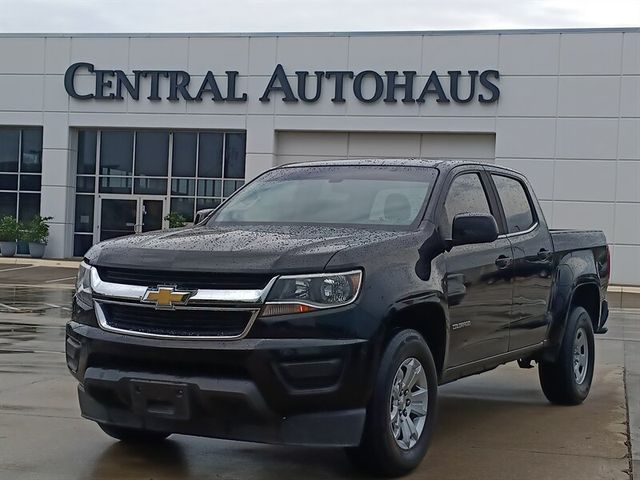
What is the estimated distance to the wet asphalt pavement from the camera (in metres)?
5.78

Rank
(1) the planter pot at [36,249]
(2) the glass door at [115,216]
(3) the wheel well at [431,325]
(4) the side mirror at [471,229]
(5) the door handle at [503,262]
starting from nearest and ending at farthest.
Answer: (3) the wheel well at [431,325] → (4) the side mirror at [471,229] → (5) the door handle at [503,262] → (1) the planter pot at [36,249] → (2) the glass door at [115,216]

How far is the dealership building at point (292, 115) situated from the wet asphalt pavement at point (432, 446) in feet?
64.9

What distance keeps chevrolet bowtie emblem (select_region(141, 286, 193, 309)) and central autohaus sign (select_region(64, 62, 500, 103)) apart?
25141mm

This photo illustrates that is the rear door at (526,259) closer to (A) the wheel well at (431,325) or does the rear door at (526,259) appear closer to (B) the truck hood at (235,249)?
(A) the wheel well at (431,325)

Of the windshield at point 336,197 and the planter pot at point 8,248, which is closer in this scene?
the windshield at point 336,197

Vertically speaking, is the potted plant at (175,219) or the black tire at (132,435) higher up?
the potted plant at (175,219)

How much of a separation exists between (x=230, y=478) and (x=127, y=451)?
37.4 inches

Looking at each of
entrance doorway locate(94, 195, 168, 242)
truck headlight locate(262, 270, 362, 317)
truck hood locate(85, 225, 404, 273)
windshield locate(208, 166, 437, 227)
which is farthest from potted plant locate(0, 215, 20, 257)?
truck headlight locate(262, 270, 362, 317)

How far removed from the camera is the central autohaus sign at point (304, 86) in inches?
1159

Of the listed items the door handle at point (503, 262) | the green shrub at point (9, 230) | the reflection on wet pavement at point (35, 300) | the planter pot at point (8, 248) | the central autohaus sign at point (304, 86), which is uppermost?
the central autohaus sign at point (304, 86)

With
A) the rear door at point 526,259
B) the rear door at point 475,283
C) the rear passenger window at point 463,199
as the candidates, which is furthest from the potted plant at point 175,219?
the rear door at point 475,283

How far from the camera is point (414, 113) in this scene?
29.8 metres

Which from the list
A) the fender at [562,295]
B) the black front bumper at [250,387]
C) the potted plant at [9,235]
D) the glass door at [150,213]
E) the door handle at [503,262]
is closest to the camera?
the black front bumper at [250,387]

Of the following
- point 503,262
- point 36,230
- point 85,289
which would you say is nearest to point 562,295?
point 503,262
